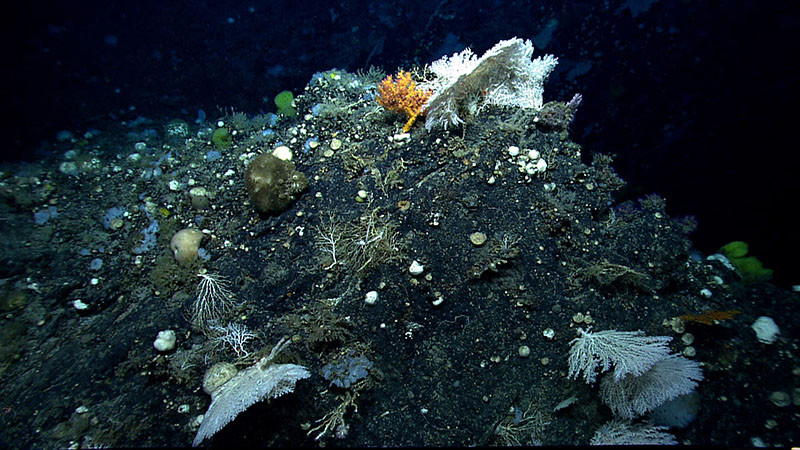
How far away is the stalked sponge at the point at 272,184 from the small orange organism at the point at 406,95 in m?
1.77

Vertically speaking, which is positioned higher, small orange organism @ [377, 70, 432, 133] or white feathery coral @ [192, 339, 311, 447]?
small orange organism @ [377, 70, 432, 133]

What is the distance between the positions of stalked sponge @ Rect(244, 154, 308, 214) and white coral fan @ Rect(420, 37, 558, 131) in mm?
→ 2008

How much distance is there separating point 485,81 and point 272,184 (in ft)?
11.0

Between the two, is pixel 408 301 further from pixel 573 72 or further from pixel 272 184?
pixel 573 72

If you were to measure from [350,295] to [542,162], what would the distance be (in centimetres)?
289

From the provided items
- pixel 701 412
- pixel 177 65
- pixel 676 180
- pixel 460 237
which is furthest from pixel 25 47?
pixel 676 180

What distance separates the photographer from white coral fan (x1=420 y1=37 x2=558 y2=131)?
3959mm

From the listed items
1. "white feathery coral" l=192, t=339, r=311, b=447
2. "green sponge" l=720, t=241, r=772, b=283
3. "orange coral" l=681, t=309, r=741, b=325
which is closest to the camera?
"white feathery coral" l=192, t=339, r=311, b=447

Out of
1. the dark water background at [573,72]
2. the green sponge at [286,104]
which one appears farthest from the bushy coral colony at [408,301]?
the dark water background at [573,72]

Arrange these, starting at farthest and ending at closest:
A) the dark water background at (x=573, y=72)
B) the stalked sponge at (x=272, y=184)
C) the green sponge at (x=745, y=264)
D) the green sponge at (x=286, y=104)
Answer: the green sponge at (x=286, y=104), the dark water background at (x=573, y=72), the green sponge at (x=745, y=264), the stalked sponge at (x=272, y=184)

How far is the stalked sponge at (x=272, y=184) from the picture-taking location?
3.80 metres

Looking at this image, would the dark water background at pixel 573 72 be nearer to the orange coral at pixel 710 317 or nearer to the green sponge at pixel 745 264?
the green sponge at pixel 745 264

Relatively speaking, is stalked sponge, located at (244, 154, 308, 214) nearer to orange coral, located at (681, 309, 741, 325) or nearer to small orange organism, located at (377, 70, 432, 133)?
small orange organism, located at (377, 70, 432, 133)

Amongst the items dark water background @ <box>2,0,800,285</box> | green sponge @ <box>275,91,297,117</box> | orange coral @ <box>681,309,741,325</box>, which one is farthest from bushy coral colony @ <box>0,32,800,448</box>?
dark water background @ <box>2,0,800,285</box>
